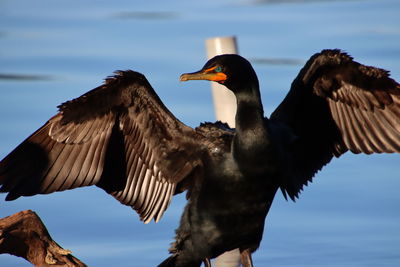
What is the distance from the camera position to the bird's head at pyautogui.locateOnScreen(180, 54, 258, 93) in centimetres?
732

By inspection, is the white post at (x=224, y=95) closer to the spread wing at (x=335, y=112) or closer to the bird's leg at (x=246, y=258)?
the spread wing at (x=335, y=112)

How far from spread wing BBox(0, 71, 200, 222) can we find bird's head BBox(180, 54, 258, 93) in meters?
0.43

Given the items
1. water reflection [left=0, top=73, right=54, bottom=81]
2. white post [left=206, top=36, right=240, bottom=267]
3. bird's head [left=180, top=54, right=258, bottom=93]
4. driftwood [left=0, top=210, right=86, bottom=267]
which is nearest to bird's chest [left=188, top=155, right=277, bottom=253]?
bird's head [left=180, top=54, right=258, bottom=93]

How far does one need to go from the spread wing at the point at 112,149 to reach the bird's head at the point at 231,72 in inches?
16.8

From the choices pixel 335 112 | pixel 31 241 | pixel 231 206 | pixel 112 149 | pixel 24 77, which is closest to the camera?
pixel 231 206

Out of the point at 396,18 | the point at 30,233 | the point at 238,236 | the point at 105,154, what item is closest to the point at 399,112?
the point at 238,236

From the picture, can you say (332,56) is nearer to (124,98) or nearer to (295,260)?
(124,98)

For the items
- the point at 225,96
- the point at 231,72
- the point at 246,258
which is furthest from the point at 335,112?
the point at 225,96

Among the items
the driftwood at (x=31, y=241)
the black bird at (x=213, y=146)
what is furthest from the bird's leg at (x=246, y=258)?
the driftwood at (x=31, y=241)

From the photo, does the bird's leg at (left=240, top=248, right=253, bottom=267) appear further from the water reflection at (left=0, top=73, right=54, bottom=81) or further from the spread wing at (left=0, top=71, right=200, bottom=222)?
the water reflection at (left=0, top=73, right=54, bottom=81)

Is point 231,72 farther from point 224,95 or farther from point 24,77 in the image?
point 24,77

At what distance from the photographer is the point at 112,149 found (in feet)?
25.6

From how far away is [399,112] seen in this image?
309 inches

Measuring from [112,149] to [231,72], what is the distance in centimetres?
102
